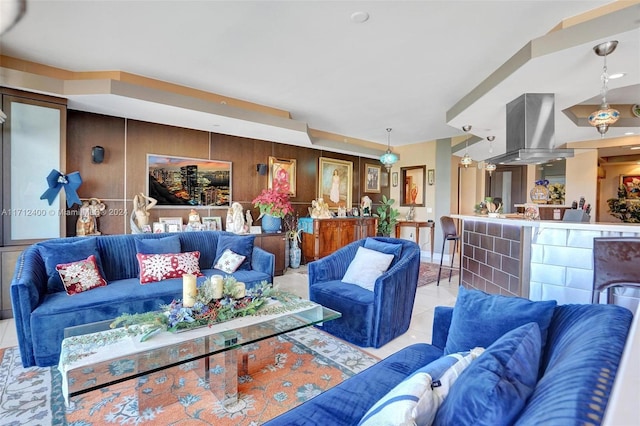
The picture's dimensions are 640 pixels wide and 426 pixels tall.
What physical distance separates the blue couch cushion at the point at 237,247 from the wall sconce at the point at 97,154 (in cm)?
208

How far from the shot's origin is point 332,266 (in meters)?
3.31

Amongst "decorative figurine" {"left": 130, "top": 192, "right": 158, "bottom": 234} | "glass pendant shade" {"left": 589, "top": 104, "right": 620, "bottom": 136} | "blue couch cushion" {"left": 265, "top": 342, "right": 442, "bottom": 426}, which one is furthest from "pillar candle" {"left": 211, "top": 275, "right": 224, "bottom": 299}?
"glass pendant shade" {"left": 589, "top": 104, "right": 620, "bottom": 136}

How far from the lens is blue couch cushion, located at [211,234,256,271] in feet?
12.4

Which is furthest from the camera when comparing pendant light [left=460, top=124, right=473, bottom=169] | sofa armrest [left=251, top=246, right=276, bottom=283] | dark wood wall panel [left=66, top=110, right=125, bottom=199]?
pendant light [left=460, top=124, right=473, bottom=169]

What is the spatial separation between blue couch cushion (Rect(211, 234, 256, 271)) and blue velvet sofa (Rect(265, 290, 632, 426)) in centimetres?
254

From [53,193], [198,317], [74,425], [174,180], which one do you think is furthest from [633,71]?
[53,193]

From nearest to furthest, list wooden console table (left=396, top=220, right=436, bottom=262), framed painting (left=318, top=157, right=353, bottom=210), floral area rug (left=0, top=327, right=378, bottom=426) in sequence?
floral area rug (left=0, top=327, right=378, bottom=426)
framed painting (left=318, top=157, right=353, bottom=210)
wooden console table (left=396, top=220, right=436, bottom=262)

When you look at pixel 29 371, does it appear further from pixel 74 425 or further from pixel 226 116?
pixel 226 116

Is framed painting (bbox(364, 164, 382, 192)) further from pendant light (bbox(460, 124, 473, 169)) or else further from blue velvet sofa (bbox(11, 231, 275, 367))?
blue velvet sofa (bbox(11, 231, 275, 367))

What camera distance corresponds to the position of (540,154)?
11.7 feet

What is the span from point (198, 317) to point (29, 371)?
1.47 m

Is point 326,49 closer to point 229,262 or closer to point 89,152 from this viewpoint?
point 229,262


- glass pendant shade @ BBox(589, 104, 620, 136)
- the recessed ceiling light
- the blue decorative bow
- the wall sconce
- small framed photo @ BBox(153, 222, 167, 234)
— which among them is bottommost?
small framed photo @ BBox(153, 222, 167, 234)

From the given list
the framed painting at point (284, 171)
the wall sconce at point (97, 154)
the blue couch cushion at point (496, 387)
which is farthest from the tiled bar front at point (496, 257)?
the wall sconce at point (97, 154)
